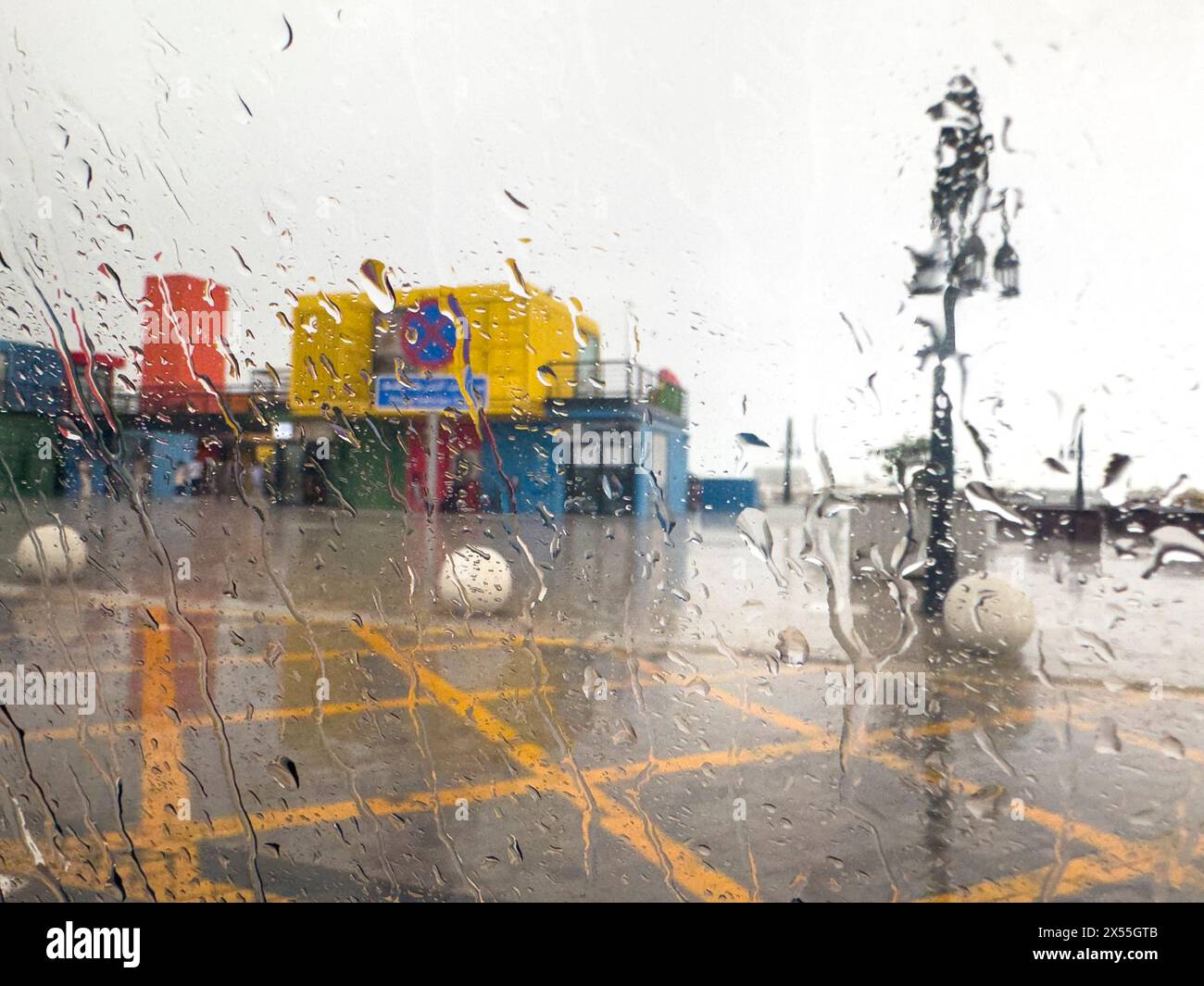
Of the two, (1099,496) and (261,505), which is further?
(261,505)

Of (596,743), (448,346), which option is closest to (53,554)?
(448,346)

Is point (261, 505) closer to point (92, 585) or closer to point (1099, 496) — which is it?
point (92, 585)

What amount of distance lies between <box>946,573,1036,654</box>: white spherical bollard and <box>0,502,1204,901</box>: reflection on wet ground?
0.05 meters

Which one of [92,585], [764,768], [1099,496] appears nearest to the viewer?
[1099,496]

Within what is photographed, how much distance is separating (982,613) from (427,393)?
1314mm

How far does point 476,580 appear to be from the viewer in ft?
5.68

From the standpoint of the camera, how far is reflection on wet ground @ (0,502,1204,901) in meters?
1.61

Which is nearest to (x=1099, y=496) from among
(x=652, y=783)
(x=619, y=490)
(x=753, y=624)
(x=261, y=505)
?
(x=753, y=624)

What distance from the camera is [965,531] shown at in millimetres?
1600

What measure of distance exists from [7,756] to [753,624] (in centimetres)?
165

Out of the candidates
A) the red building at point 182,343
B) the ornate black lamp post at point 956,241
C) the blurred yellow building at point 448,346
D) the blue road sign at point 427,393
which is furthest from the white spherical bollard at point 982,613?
the red building at point 182,343

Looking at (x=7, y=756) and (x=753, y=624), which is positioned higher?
(x=753, y=624)

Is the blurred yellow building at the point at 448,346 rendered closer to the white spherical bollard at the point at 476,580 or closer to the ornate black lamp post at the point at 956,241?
the white spherical bollard at the point at 476,580

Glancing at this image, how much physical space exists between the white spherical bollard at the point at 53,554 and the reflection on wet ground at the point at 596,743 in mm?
37
